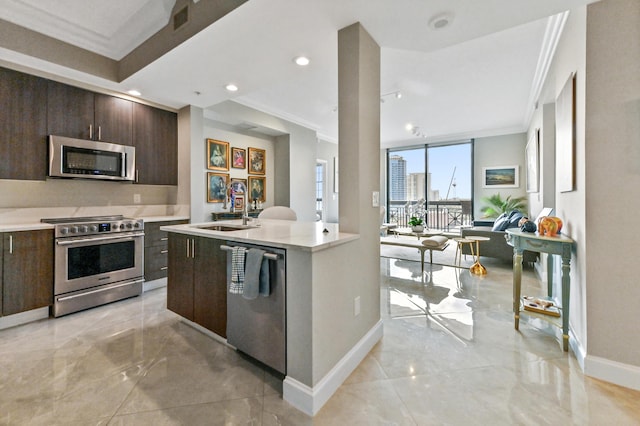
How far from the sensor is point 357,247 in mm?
1990

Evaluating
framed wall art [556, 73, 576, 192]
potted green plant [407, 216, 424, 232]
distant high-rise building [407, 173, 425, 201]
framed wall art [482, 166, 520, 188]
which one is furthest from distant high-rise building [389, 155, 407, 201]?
framed wall art [556, 73, 576, 192]

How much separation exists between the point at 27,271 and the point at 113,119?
76.8 inches

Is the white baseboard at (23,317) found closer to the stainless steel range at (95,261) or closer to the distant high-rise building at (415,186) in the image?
the stainless steel range at (95,261)

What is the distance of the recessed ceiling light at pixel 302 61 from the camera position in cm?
257

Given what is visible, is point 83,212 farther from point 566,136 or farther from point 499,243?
point 499,243

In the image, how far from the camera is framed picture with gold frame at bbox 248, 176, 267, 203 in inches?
216

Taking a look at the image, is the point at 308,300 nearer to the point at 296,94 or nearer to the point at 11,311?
the point at 11,311

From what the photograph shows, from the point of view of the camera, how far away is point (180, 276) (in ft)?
8.14

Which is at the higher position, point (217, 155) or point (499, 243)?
point (217, 155)

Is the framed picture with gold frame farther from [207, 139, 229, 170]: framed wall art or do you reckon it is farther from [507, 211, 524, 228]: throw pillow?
[507, 211, 524, 228]: throw pillow

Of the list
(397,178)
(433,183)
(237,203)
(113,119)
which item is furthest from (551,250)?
(397,178)

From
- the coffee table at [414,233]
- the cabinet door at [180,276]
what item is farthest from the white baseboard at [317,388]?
the coffee table at [414,233]

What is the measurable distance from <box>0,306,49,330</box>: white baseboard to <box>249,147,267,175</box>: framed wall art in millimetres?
3582

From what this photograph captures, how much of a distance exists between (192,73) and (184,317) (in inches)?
98.1
